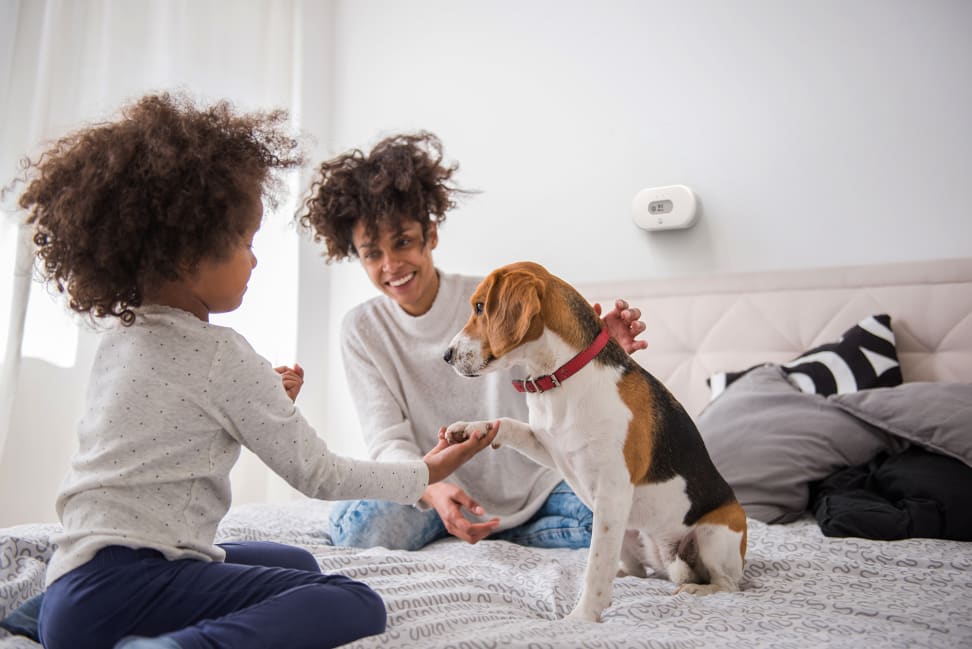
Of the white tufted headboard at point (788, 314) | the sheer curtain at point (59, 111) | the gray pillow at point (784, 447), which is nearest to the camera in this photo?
the gray pillow at point (784, 447)

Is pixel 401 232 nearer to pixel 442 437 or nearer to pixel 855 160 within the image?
pixel 442 437

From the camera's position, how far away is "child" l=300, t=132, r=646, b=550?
2.00 meters

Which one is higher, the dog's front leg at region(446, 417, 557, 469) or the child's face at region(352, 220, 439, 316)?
the child's face at region(352, 220, 439, 316)

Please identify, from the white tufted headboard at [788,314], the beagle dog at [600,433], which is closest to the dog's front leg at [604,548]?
the beagle dog at [600,433]

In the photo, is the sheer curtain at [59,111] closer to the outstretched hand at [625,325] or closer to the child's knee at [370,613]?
the outstretched hand at [625,325]

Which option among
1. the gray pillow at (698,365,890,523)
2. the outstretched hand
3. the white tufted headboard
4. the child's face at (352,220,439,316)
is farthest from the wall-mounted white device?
the outstretched hand

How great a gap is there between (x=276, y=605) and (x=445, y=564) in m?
0.66

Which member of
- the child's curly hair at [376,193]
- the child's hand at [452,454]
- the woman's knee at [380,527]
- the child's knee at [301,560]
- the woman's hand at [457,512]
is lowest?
the woman's knee at [380,527]

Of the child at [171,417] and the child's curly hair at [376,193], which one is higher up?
the child's curly hair at [376,193]

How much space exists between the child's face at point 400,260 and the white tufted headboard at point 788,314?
0.93 meters

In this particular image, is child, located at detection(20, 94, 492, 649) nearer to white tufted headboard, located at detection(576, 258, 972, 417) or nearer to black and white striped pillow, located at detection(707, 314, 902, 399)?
black and white striped pillow, located at detection(707, 314, 902, 399)

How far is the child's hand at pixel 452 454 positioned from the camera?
1.41m

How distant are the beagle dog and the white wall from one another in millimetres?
1481

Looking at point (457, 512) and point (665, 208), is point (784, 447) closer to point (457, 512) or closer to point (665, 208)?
point (457, 512)
